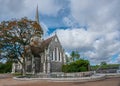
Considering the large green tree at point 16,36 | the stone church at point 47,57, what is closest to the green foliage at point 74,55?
the stone church at point 47,57

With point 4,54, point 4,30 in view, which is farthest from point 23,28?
point 4,54

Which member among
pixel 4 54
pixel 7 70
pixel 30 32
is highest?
pixel 30 32

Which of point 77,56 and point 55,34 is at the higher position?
point 55,34

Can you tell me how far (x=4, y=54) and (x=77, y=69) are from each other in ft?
56.9

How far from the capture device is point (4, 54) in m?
38.0

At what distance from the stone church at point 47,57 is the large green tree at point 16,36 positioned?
22.9ft

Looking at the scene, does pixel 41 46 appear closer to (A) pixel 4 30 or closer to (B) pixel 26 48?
(B) pixel 26 48

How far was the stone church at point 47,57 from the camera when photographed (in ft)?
148

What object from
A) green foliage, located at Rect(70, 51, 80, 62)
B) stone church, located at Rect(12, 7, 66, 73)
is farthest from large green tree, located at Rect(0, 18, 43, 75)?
green foliage, located at Rect(70, 51, 80, 62)

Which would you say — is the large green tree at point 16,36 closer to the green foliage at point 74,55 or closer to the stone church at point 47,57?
the stone church at point 47,57

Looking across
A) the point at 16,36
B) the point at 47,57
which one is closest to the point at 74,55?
the point at 47,57

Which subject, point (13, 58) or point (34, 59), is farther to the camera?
point (34, 59)

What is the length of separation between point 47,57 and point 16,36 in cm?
1164

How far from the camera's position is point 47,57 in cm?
4494
